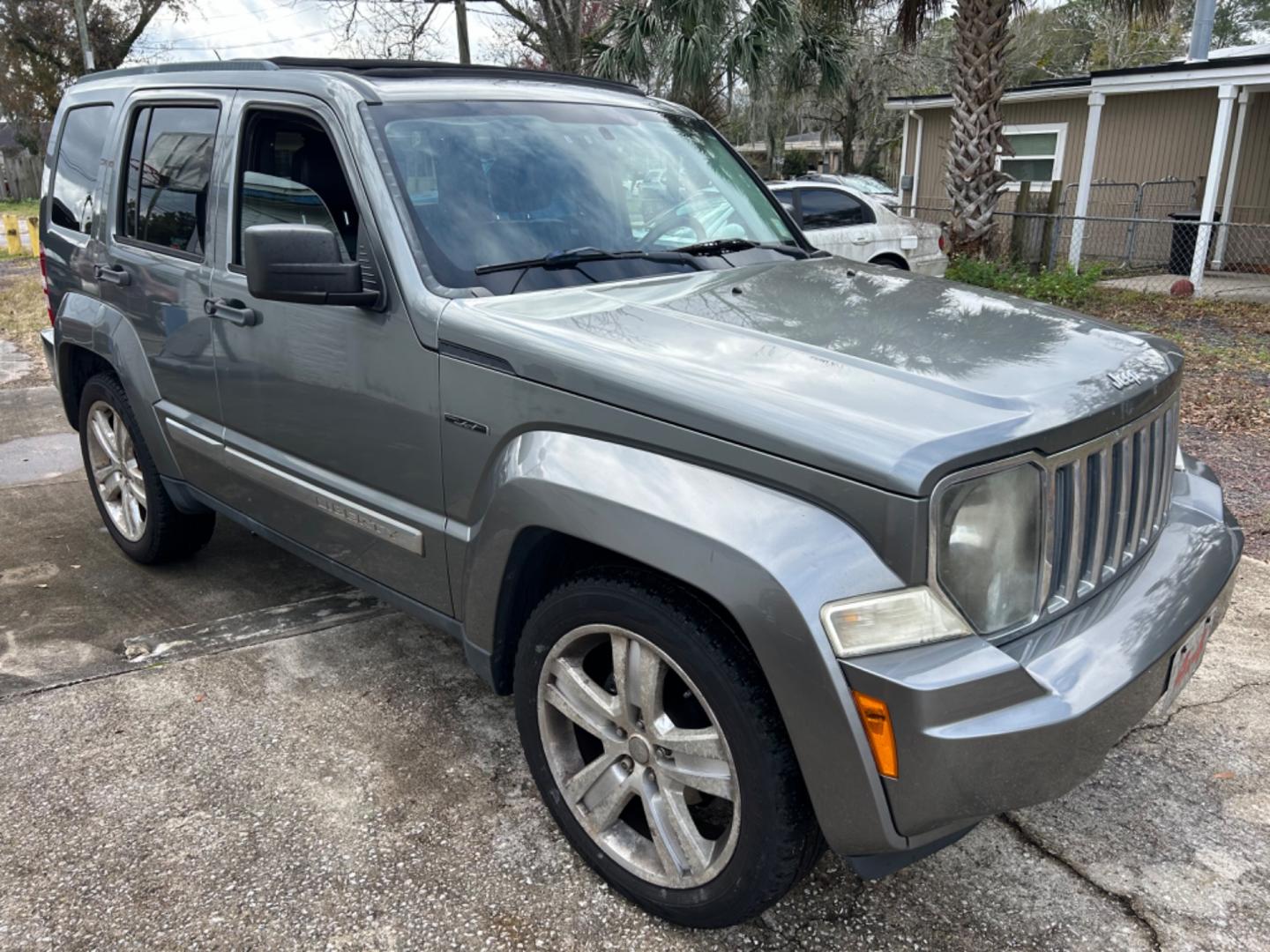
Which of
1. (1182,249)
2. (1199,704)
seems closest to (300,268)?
(1199,704)

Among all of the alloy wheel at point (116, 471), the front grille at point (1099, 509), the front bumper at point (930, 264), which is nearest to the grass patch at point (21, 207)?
the front bumper at point (930, 264)

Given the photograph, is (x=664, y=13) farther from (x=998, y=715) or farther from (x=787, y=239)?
(x=998, y=715)

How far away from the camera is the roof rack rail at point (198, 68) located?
11.3ft

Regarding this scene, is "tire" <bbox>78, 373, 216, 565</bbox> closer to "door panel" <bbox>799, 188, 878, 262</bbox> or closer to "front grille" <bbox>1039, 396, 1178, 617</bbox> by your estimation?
"front grille" <bbox>1039, 396, 1178, 617</bbox>

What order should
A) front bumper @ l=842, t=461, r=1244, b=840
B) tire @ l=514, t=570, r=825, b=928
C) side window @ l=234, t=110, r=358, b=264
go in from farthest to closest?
side window @ l=234, t=110, r=358, b=264
tire @ l=514, t=570, r=825, b=928
front bumper @ l=842, t=461, r=1244, b=840

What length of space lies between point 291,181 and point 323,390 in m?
0.73

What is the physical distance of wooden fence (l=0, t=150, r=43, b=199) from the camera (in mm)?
36156

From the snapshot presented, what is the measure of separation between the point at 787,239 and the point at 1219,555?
1800 mm

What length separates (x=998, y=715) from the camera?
1.89 meters

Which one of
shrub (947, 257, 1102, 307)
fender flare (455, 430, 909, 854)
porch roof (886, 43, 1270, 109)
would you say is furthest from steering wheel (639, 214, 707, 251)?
porch roof (886, 43, 1270, 109)

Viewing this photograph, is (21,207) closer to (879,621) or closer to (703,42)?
(703,42)

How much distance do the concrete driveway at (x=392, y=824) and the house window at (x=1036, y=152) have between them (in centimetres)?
1567

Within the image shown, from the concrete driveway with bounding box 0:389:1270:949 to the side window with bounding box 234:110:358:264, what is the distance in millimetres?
1514

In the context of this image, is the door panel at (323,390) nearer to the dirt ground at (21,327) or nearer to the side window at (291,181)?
the side window at (291,181)
